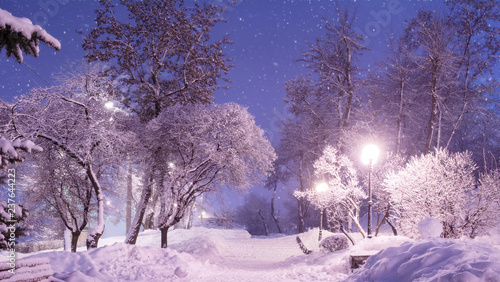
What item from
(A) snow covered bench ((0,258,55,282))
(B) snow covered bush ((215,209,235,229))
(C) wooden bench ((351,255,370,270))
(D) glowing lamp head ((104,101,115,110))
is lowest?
(B) snow covered bush ((215,209,235,229))

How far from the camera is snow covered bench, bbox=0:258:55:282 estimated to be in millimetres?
4188

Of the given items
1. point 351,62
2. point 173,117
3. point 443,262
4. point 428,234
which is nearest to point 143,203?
point 173,117

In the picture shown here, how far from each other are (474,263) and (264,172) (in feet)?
36.1

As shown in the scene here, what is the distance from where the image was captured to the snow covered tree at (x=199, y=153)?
1312 centimetres

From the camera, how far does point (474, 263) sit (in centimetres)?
418

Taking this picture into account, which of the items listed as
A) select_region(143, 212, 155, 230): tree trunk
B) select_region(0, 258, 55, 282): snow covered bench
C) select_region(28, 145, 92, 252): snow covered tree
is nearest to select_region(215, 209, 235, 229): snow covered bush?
select_region(143, 212, 155, 230): tree trunk

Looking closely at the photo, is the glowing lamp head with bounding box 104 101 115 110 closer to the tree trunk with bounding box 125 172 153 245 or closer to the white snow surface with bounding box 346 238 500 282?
the tree trunk with bounding box 125 172 153 245

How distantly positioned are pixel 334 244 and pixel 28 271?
1252 centimetres

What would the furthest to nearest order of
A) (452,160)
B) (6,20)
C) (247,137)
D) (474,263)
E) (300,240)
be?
(300,240)
(247,137)
(452,160)
(474,263)
(6,20)

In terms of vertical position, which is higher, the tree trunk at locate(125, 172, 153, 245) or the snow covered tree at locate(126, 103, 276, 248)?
the snow covered tree at locate(126, 103, 276, 248)

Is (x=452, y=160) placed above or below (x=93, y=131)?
below

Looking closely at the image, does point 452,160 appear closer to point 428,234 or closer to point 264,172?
point 428,234

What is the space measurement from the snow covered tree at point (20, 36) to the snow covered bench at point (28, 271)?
315 centimetres

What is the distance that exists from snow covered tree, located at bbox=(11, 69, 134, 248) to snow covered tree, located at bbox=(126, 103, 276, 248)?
6.98 ft
